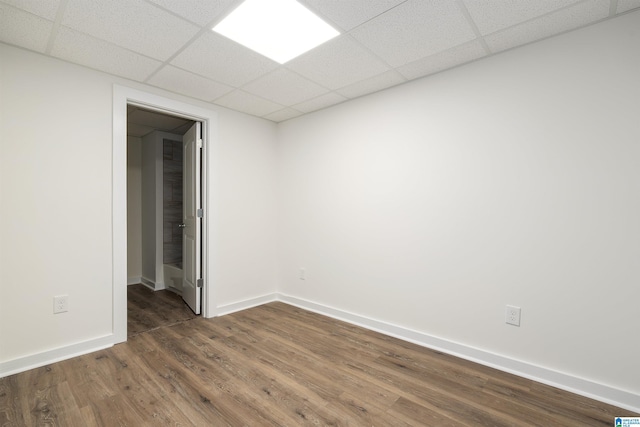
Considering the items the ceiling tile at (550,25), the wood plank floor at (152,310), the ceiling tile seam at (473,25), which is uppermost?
the ceiling tile at (550,25)

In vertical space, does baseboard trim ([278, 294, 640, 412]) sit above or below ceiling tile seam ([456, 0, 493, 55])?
below

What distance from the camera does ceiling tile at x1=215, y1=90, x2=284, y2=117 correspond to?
299 centimetres

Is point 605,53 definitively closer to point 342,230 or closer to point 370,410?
point 342,230

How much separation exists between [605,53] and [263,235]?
3359mm

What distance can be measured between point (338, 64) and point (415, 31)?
2.08 feet

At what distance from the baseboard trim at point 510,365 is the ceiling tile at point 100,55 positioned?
2877mm

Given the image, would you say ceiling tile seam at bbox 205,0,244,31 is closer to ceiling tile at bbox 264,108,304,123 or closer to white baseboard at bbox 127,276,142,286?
ceiling tile at bbox 264,108,304,123

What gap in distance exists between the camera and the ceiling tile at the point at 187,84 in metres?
2.50

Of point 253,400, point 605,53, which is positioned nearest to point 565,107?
point 605,53

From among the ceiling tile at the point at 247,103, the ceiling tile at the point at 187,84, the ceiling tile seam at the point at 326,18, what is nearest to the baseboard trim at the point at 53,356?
the ceiling tile at the point at 187,84

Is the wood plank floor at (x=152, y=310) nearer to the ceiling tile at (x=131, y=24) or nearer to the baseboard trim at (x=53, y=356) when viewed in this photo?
the baseboard trim at (x=53, y=356)

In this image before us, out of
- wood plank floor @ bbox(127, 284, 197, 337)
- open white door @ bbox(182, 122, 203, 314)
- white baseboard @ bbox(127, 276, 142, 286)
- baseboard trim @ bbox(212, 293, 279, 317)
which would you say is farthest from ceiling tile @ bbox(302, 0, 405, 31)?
white baseboard @ bbox(127, 276, 142, 286)

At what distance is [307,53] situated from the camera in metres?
2.18

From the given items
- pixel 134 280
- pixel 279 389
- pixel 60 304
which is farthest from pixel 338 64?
pixel 134 280
